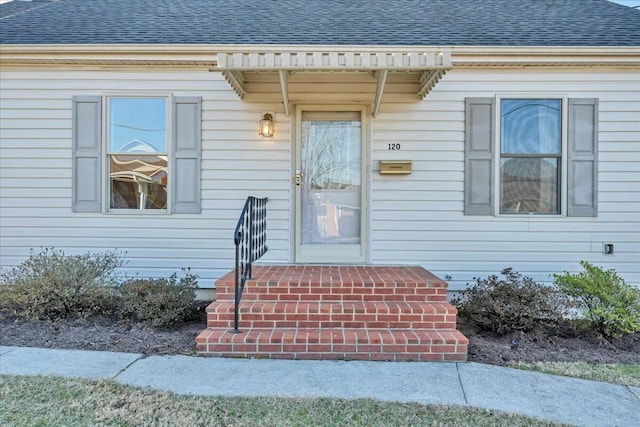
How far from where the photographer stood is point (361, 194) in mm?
5215

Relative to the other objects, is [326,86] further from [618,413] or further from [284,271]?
[618,413]

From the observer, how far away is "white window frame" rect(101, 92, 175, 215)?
5121 mm

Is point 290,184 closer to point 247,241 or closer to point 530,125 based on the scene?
point 247,241

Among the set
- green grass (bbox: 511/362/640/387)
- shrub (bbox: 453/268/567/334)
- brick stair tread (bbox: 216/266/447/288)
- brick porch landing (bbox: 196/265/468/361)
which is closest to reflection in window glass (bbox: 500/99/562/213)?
shrub (bbox: 453/268/567/334)

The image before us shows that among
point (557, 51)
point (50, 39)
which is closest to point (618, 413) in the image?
point (557, 51)

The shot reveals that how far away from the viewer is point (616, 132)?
4.99 meters

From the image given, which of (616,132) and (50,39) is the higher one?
(50,39)

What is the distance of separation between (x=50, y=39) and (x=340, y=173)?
398 centimetres

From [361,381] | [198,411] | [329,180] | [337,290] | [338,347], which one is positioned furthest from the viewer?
[329,180]

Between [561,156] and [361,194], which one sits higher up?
[561,156]

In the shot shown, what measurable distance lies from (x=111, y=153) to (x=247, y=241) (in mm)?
2433

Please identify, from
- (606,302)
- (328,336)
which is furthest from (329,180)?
(606,302)

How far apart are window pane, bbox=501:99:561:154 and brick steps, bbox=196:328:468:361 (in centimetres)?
280

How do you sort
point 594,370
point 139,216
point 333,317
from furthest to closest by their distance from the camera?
point 139,216 → point 333,317 → point 594,370
